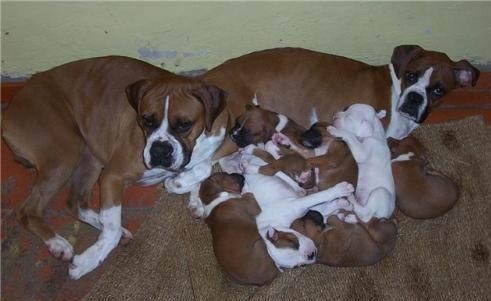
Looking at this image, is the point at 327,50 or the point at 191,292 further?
the point at 327,50

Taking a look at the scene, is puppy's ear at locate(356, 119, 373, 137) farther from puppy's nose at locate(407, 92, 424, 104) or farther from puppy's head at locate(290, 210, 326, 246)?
puppy's head at locate(290, 210, 326, 246)

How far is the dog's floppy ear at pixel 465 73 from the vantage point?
410 cm

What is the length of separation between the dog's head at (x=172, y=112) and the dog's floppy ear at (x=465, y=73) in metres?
1.66

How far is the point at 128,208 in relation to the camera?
4203mm

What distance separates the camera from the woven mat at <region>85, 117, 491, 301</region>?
3.76 meters

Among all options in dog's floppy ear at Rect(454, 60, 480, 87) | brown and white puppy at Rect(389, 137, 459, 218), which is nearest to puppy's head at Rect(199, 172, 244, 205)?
brown and white puppy at Rect(389, 137, 459, 218)

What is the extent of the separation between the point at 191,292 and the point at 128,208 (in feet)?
2.62

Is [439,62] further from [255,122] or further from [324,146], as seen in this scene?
[255,122]

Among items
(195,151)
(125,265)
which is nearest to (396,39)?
(195,151)

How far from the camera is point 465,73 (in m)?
4.12

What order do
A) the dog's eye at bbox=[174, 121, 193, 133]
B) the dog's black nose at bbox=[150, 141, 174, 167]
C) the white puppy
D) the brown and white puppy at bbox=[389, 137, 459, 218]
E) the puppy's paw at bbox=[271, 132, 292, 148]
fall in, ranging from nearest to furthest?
the dog's black nose at bbox=[150, 141, 174, 167], the dog's eye at bbox=[174, 121, 193, 133], the white puppy, the brown and white puppy at bbox=[389, 137, 459, 218], the puppy's paw at bbox=[271, 132, 292, 148]

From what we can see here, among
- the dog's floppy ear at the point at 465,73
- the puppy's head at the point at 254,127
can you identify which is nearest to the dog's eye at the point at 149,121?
the puppy's head at the point at 254,127

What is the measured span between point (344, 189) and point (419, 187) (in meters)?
0.50

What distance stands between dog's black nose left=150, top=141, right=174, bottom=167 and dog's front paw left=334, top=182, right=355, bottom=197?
3.48 ft
